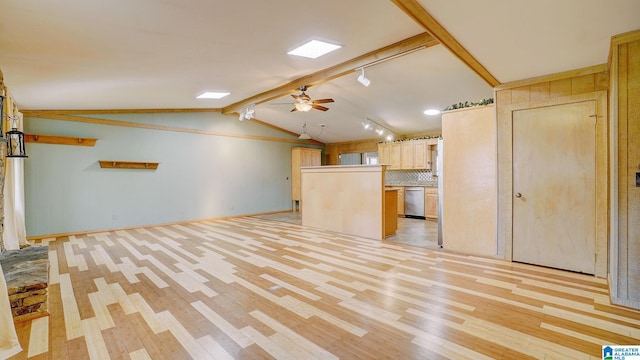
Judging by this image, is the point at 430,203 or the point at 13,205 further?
the point at 430,203

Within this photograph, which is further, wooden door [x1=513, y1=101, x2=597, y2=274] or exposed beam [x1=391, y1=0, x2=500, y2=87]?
wooden door [x1=513, y1=101, x2=597, y2=274]

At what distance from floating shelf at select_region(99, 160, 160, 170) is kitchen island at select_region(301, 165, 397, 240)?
12.4 feet

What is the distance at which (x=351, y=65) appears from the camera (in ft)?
15.5

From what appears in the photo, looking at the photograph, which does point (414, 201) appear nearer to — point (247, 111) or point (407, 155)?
point (407, 155)

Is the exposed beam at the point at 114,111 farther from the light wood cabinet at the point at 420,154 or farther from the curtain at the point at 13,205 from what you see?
the light wood cabinet at the point at 420,154

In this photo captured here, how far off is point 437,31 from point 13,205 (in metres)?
6.21

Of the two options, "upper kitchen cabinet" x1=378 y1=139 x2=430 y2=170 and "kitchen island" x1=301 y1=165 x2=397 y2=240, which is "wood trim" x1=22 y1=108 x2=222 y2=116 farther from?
"upper kitchen cabinet" x1=378 y1=139 x2=430 y2=170

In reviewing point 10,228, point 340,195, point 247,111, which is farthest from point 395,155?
point 10,228

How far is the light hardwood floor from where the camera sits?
2.03 metres

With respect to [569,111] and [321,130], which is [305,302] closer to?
[569,111]

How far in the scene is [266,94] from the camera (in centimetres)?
651

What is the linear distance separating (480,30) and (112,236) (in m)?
7.15

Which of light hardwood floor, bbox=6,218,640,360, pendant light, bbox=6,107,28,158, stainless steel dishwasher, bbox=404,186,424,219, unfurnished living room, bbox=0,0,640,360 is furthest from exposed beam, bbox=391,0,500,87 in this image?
stainless steel dishwasher, bbox=404,186,424,219

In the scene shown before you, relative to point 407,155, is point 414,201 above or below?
below
